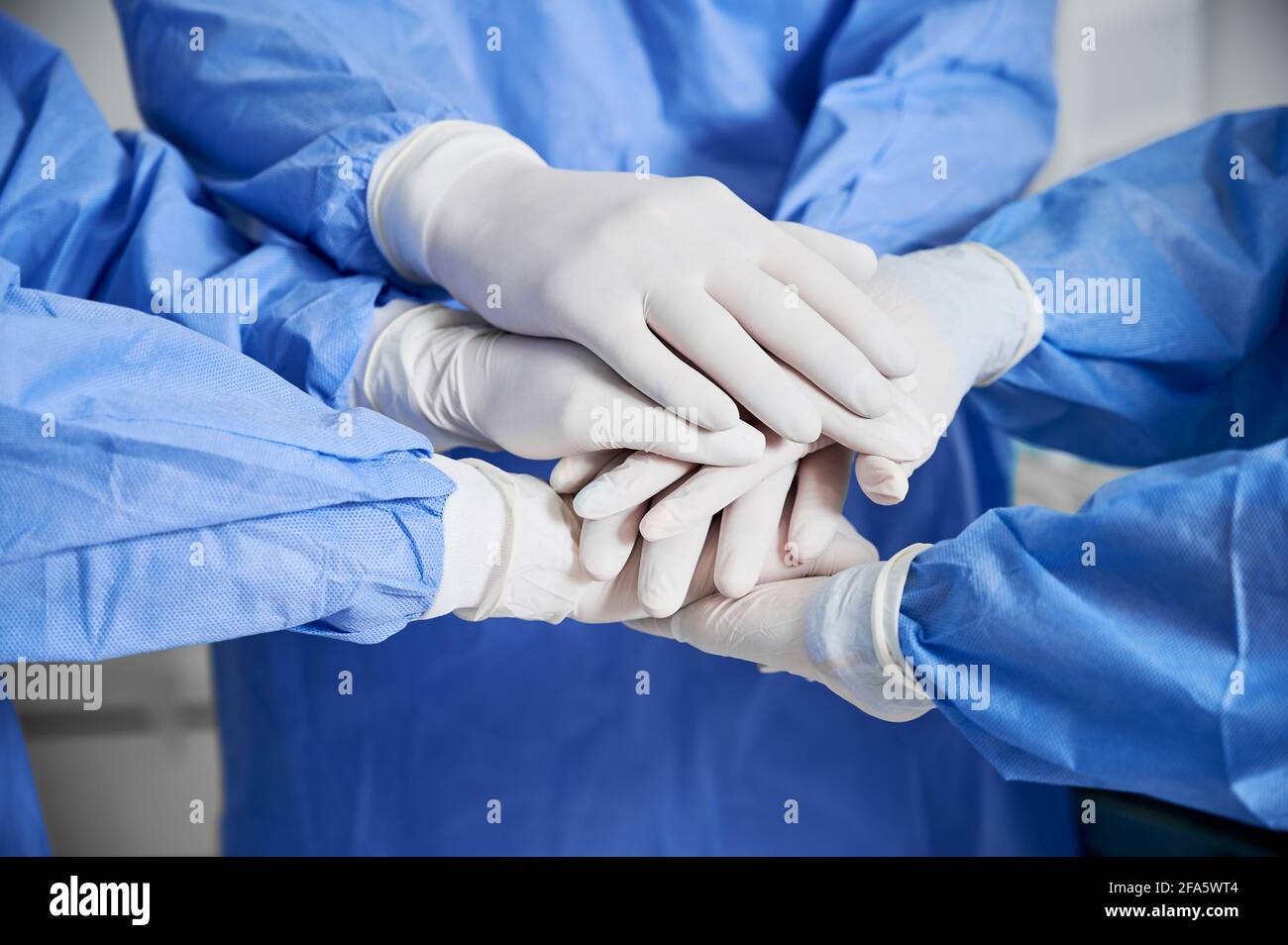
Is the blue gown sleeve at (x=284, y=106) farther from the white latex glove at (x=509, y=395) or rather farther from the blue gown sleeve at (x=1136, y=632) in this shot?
the blue gown sleeve at (x=1136, y=632)

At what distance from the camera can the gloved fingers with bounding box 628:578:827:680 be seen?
610 mm

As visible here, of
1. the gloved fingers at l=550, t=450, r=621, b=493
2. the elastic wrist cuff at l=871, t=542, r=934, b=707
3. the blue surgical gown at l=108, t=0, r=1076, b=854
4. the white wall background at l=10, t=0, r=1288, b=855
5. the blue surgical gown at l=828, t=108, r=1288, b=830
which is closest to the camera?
the blue surgical gown at l=828, t=108, r=1288, b=830

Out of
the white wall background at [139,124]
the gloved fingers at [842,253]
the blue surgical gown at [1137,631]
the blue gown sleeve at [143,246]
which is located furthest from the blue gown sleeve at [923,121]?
the white wall background at [139,124]

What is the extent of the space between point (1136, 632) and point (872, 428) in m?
0.20

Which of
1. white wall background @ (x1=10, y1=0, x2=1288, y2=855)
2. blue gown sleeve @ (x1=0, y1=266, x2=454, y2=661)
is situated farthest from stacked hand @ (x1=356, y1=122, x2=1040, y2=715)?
white wall background @ (x1=10, y1=0, x2=1288, y2=855)

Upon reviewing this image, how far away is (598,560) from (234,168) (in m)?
0.43

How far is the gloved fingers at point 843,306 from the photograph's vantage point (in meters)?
0.61

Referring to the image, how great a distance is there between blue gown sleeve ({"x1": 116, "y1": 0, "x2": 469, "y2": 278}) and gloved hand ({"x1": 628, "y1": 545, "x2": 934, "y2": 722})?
35 centimetres

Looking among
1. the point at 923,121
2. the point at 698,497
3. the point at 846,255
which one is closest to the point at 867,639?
the point at 698,497

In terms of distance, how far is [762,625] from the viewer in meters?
0.62

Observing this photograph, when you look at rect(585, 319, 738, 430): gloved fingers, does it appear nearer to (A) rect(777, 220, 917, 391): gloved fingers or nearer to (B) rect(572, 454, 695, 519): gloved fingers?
(B) rect(572, 454, 695, 519): gloved fingers

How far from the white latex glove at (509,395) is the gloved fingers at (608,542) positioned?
0.15 ft

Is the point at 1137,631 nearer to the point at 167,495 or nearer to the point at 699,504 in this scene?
the point at 699,504

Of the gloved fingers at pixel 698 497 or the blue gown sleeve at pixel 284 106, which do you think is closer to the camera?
the gloved fingers at pixel 698 497
